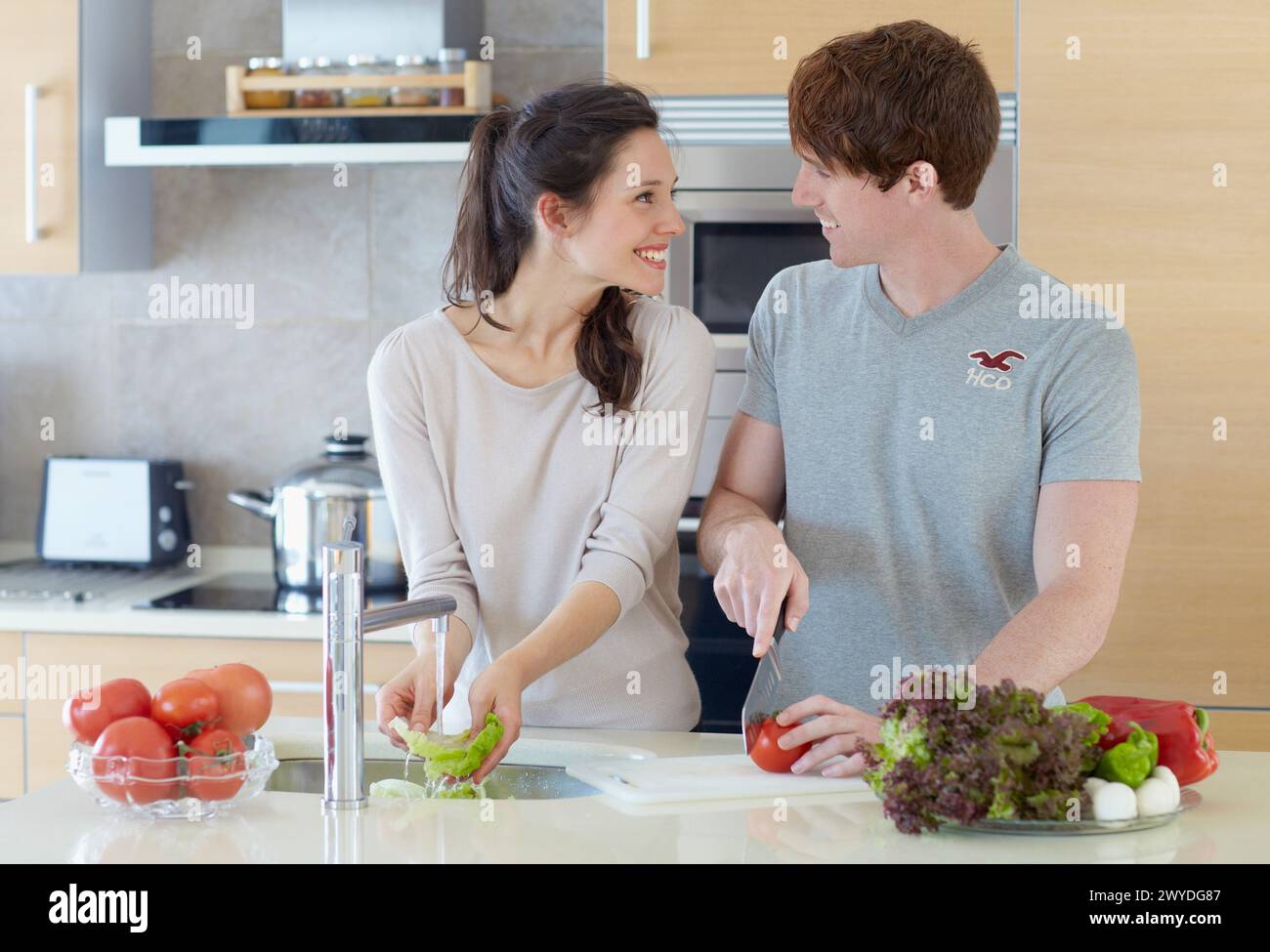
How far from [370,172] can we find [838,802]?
78.9 inches

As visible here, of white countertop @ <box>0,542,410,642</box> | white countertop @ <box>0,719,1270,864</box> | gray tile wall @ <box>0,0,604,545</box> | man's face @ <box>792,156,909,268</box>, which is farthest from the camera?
gray tile wall @ <box>0,0,604,545</box>

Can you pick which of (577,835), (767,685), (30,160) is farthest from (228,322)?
(577,835)

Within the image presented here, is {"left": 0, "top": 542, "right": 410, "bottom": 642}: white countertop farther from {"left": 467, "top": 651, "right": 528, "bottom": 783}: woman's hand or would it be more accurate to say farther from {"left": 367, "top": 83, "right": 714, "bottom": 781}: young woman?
{"left": 467, "top": 651, "right": 528, "bottom": 783}: woman's hand

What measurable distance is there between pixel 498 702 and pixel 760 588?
0.27 m

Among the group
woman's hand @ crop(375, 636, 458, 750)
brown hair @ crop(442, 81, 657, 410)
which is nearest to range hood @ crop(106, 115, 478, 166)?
brown hair @ crop(442, 81, 657, 410)

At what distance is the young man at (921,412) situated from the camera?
1429 millimetres

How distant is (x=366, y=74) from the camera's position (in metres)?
2.49

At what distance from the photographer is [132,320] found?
9.57 feet

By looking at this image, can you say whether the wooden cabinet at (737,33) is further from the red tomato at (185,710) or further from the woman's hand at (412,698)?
the red tomato at (185,710)

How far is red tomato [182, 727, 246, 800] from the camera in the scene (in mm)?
1129

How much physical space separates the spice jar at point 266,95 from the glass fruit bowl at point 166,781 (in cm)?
164

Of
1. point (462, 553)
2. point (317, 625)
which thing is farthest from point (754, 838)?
point (317, 625)

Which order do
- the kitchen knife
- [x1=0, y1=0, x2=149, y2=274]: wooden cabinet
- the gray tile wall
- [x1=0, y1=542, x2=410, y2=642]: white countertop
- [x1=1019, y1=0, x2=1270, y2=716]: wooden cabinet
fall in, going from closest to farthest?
1. the kitchen knife
2. [x1=1019, y1=0, x2=1270, y2=716]: wooden cabinet
3. [x1=0, y1=542, x2=410, y2=642]: white countertop
4. [x1=0, y1=0, x2=149, y2=274]: wooden cabinet
5. the gray tile wall

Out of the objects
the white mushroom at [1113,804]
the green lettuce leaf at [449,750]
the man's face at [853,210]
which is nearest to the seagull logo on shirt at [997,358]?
the man's face at [853,210]
